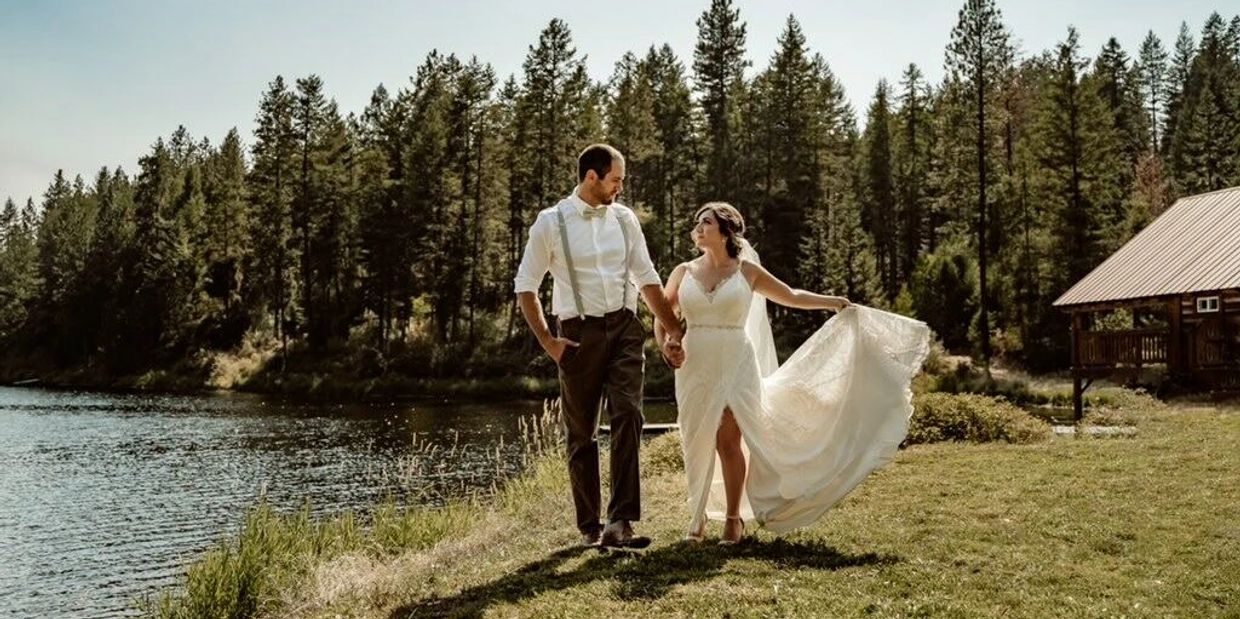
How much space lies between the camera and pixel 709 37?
2510 inches

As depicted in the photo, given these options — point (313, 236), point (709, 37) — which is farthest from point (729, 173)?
point (313, 236)

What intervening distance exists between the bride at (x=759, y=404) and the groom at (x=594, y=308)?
427mm

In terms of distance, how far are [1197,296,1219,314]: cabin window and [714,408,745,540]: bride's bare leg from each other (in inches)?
930

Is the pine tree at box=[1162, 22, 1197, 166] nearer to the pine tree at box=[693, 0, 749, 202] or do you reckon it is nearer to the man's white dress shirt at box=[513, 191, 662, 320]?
the pine tree at box=[693, 0, 749, 202]

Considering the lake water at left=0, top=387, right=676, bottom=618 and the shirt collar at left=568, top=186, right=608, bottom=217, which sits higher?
the shirt collar at left=568, top=186, right=608, bottom=217

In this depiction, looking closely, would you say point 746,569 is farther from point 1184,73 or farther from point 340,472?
point 1184,73

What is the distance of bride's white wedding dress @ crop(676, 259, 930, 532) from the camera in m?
Answer: 6.79

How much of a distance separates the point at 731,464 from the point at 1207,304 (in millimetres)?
24221

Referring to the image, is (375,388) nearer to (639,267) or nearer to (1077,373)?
(1077,373)

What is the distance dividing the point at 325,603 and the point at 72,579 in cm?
767

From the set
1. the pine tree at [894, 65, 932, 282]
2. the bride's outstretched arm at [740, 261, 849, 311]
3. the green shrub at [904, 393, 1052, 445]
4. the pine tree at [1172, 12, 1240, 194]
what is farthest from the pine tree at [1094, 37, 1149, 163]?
the bride's outstretched arm at [740, 261, 849, 311]

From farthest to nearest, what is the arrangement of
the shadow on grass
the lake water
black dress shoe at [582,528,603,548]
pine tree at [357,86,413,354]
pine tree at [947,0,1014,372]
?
pine tree at [357,86,413,354] → pine tree at [947,0,1014,372] → the lake water → black dress shoe at [582,528,603,548] → the shadow on grass

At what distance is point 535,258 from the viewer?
6.47 meters

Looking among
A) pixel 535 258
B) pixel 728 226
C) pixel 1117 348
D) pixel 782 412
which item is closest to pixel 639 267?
pixel 535 258
